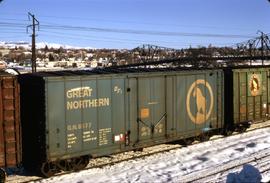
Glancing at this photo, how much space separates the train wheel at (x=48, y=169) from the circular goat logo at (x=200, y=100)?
637 cm

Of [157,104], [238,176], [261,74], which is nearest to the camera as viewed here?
[238,176]

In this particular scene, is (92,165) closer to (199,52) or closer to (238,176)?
(238,176)

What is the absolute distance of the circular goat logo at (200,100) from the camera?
698 inches

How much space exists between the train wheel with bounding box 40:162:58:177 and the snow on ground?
22 cm

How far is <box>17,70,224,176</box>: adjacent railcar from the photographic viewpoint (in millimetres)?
13258

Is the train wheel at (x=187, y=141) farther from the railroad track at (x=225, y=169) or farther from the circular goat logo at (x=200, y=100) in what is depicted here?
the railroad track at (x=225, y=169)

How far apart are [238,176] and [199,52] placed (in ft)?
257

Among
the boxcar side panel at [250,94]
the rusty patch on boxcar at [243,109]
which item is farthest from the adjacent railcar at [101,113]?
the rusty patch on boxcar at [243,109]

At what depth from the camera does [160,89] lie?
16406 mm

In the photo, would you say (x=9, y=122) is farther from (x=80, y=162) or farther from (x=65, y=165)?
(x=80, y=162)

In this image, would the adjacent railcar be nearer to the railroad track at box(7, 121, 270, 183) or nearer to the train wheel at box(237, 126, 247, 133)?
the railroad track at box(7, 121, 270, 183)

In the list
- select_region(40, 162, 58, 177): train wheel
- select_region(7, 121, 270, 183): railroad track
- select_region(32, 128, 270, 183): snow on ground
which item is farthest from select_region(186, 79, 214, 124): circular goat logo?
select_region(40, 162, 58, 177): train wheel

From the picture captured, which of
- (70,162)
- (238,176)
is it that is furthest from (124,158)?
(238,176)

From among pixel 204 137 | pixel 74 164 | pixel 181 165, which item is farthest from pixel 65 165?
pixel 204 137
